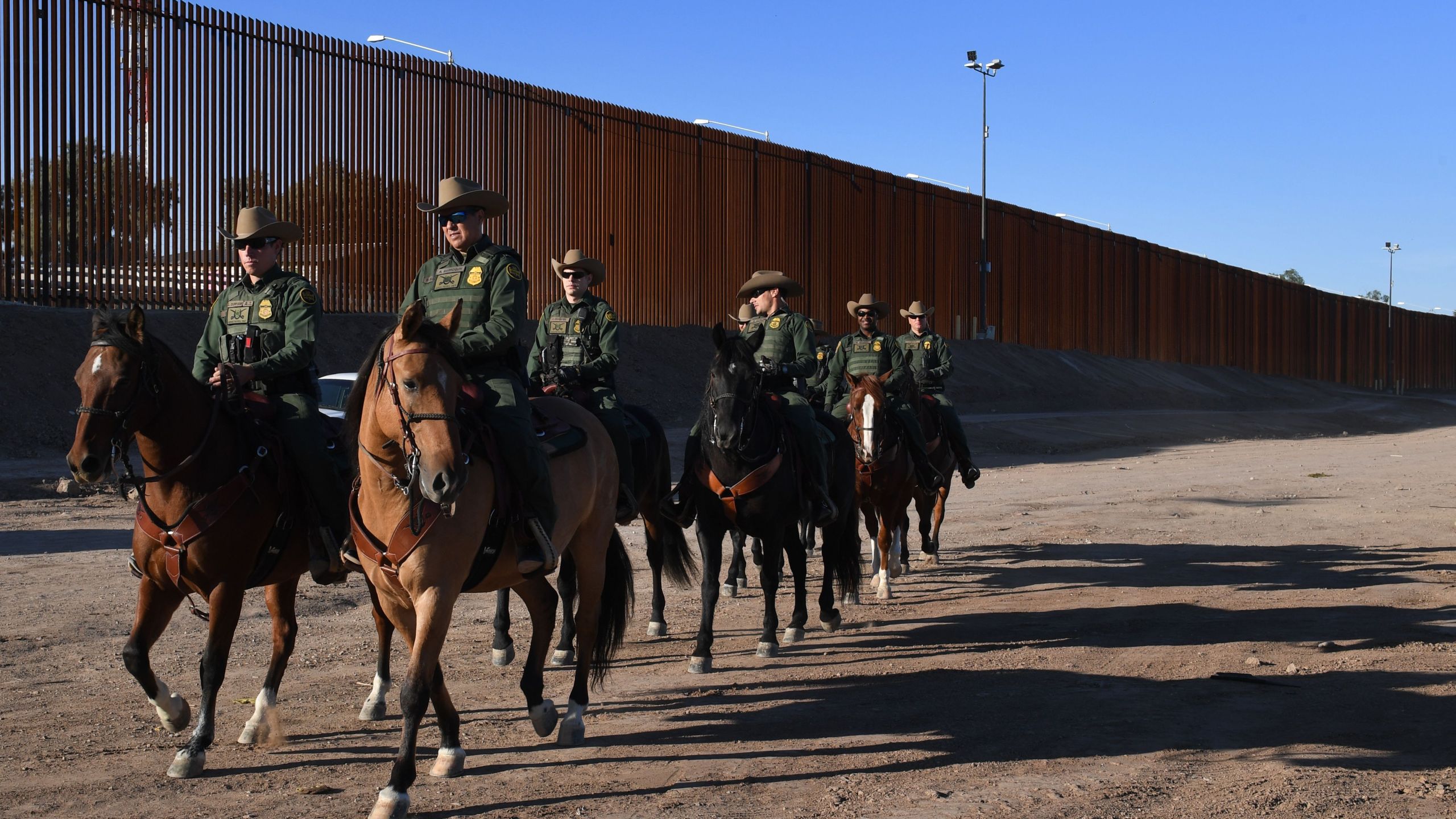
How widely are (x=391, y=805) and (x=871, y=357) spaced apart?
8.22 m

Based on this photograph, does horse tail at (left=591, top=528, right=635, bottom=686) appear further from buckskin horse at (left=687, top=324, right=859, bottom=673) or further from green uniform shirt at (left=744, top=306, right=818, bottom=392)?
green uniform shirt at (left=744, top=306, right=818, bottom=392)

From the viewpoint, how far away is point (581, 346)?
9.75 m

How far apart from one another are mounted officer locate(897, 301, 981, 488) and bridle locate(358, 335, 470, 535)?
878 centimetres

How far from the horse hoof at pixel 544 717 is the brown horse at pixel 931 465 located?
6537 millimetres

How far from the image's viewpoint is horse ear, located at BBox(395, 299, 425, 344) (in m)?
5.52

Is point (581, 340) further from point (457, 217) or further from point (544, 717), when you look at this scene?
point (544, 717)

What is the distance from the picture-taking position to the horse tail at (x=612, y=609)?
25.2 ft

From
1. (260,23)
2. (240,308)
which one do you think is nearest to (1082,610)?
(240,308)

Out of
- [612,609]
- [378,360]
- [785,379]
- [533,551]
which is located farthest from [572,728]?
[785,379]

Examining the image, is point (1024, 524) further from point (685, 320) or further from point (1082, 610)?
point (685, 320)

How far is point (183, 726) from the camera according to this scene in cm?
655

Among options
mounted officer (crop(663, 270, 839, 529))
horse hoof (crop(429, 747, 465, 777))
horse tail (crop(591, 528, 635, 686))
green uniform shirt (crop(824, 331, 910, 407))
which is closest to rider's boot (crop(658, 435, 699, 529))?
mounted officer (crop(663, 270, 839, 529))

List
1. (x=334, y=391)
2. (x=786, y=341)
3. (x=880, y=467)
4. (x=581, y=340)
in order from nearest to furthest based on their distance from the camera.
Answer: (x=581, y=340) < (x=786, y=341) < (x=880, y=467) < (x=334, y=391)

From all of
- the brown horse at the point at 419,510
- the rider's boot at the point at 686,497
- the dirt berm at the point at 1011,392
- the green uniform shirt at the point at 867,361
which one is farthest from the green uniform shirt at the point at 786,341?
the dirt berm at the point at 1011,392
